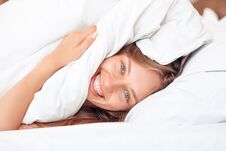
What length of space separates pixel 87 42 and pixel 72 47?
0.05 m

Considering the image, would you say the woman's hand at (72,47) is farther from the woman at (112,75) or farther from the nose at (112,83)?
the nose at (112,83)

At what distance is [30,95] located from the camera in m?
1.07

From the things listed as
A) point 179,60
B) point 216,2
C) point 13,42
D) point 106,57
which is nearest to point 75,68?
point 106,57

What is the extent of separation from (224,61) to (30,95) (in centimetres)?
56

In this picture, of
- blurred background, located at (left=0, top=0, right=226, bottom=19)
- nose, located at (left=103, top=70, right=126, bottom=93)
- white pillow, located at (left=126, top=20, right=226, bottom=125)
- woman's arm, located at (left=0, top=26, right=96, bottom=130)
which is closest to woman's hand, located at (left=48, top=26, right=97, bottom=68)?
woman's arm, located at (left=0, top=26, right=96, bottom=130)

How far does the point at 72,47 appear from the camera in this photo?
1.12 m

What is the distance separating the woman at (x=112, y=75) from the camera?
3.60 ft

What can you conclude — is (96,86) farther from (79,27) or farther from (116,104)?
(79,27)

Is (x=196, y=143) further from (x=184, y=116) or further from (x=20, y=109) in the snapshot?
(x=20, y=109)

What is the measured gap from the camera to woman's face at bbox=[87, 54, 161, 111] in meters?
1.12

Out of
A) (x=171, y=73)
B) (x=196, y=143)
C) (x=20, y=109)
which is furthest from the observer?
(x=171, y=73)

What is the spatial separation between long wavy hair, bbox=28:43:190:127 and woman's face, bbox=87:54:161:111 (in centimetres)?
2

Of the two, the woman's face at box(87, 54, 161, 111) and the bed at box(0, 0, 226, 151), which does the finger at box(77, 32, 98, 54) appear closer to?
the woman's face at box(87, 54, 161, 111)

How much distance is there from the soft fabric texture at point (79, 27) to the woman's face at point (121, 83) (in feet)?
0.14
